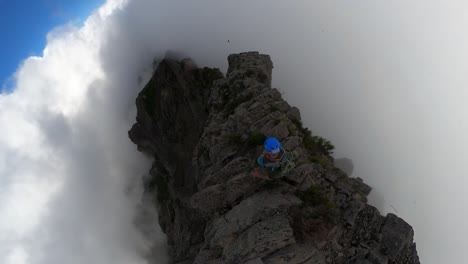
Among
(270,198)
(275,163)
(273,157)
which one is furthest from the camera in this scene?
(270,198)

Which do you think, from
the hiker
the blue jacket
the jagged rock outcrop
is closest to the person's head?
the hiker

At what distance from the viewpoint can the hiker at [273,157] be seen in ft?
58.4

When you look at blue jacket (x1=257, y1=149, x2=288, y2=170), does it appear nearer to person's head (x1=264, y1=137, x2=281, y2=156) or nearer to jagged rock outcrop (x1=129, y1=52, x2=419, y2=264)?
person's head (x1=264, y1=137, x2=281, y2=156)

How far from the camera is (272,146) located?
17688 millimetres

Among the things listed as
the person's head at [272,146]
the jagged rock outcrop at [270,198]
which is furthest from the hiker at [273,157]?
the jagged rock outcrop at [270,198]

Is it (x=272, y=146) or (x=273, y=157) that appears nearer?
(x=272, y=146)

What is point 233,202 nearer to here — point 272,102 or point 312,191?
point 312,191

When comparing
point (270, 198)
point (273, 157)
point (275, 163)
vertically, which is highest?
point (273, 157)

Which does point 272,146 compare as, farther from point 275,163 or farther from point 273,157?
point 275,163

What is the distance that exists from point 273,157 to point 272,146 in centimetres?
95

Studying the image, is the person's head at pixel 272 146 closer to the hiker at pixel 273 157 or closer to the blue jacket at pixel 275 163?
the hiker at pixel 273 157

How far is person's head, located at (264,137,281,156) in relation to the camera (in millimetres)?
17656

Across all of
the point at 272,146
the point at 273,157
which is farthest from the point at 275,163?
the point at 272,146

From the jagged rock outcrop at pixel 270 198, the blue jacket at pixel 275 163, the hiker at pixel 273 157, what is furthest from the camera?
the blue jacket at pixel 275 163
